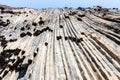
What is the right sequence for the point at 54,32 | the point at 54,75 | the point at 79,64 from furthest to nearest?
1. the point at 54,32
2. the point at 79,64
3. the point at 54,75

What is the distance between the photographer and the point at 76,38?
1623 cm

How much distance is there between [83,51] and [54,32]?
5561mm

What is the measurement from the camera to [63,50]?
1433cm

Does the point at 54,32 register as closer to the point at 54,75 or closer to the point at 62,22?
the point at 62,22

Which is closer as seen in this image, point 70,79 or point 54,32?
point 70,79

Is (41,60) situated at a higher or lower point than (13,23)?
higher

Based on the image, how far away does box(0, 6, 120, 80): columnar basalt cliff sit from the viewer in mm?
11070

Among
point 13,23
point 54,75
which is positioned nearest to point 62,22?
point 13,23

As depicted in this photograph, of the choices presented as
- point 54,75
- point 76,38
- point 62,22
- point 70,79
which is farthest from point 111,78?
point 62,22

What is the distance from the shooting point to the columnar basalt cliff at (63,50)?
11.1 meters

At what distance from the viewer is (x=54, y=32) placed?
62.2ft

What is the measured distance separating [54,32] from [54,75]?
8342 mm

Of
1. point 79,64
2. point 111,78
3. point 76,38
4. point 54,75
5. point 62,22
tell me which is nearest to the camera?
point 111,78

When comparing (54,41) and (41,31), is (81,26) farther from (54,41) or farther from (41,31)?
(54,41)
